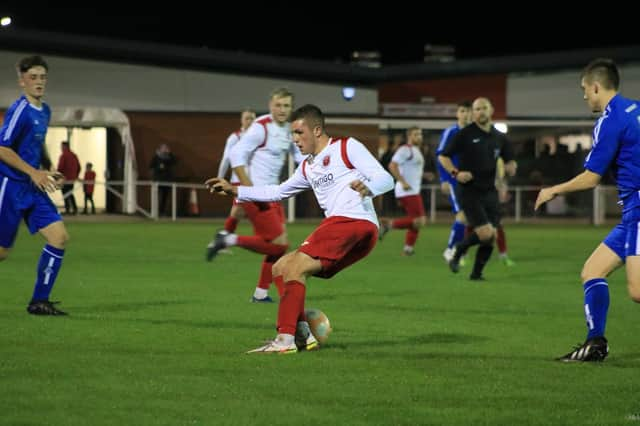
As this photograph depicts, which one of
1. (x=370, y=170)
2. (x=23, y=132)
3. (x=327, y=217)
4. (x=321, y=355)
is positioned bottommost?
(x=321, y=355)

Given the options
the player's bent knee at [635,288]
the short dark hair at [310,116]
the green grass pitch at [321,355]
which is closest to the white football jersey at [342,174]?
the short dark hair at [310,116]

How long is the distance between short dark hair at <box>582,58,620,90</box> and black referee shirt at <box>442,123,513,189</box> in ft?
25.3

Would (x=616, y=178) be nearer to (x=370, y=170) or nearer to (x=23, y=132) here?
(x=370, y=170)

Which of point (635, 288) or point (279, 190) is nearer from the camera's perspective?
point (635, 288)

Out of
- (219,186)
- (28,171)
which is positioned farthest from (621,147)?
(28,171)

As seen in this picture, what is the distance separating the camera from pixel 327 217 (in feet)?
29.5

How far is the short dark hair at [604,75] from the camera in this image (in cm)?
805

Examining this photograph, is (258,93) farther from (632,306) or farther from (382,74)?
(632,306)

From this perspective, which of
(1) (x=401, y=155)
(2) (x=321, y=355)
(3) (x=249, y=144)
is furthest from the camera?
(1) (x=401, y=155)

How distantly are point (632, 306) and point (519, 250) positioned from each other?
33.3 feet

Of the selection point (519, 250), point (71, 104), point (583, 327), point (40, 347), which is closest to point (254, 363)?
point (40, 347)

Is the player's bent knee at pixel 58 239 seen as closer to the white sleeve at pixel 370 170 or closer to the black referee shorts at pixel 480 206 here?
the white sleeve at pixel 370 170

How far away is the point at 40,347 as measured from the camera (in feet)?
28.4

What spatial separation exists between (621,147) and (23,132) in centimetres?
547
